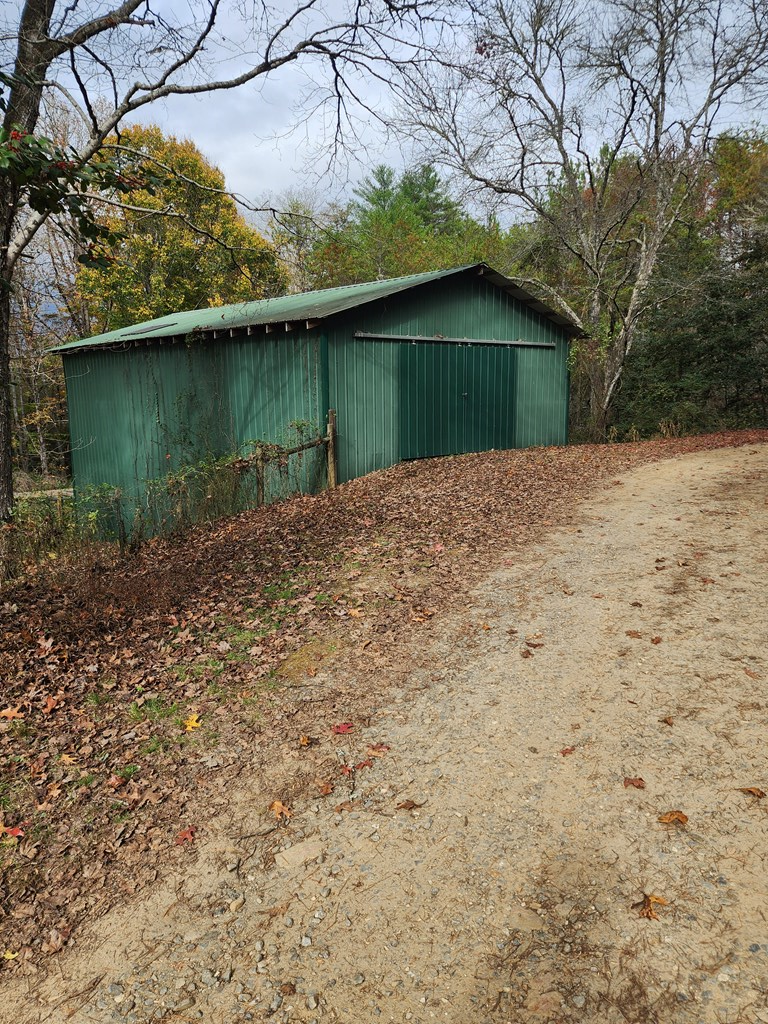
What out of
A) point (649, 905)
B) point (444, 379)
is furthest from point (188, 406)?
point (649, 905)

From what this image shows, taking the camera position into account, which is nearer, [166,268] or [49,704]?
[49,704]

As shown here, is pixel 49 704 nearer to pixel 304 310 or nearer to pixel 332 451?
pixel 332 451

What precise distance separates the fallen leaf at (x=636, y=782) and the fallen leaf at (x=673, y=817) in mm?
194

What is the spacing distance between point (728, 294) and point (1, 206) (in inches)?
678

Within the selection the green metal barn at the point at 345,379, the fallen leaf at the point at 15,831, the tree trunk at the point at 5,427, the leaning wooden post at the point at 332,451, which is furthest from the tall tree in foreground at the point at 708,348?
the fallen leaf at the point at 15,831

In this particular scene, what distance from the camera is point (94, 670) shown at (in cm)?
445

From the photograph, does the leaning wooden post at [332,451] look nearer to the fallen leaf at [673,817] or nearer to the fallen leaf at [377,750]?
the fallen leaf at [377,750]

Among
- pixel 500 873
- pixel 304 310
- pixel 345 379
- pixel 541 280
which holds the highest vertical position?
pixel 541 280

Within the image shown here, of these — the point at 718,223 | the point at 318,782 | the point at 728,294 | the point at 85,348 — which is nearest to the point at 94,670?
the point at 318,782

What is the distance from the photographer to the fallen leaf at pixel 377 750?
3495 mm

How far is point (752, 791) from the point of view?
9.75 ft

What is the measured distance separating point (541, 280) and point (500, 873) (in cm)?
2224

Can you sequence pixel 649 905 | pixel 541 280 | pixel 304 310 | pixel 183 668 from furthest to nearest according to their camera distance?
pixel 541 280 → pixel 304 310 → pixel 183 668 → pixel 649 905

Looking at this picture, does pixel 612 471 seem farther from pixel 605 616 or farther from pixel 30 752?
pixel 30 752
